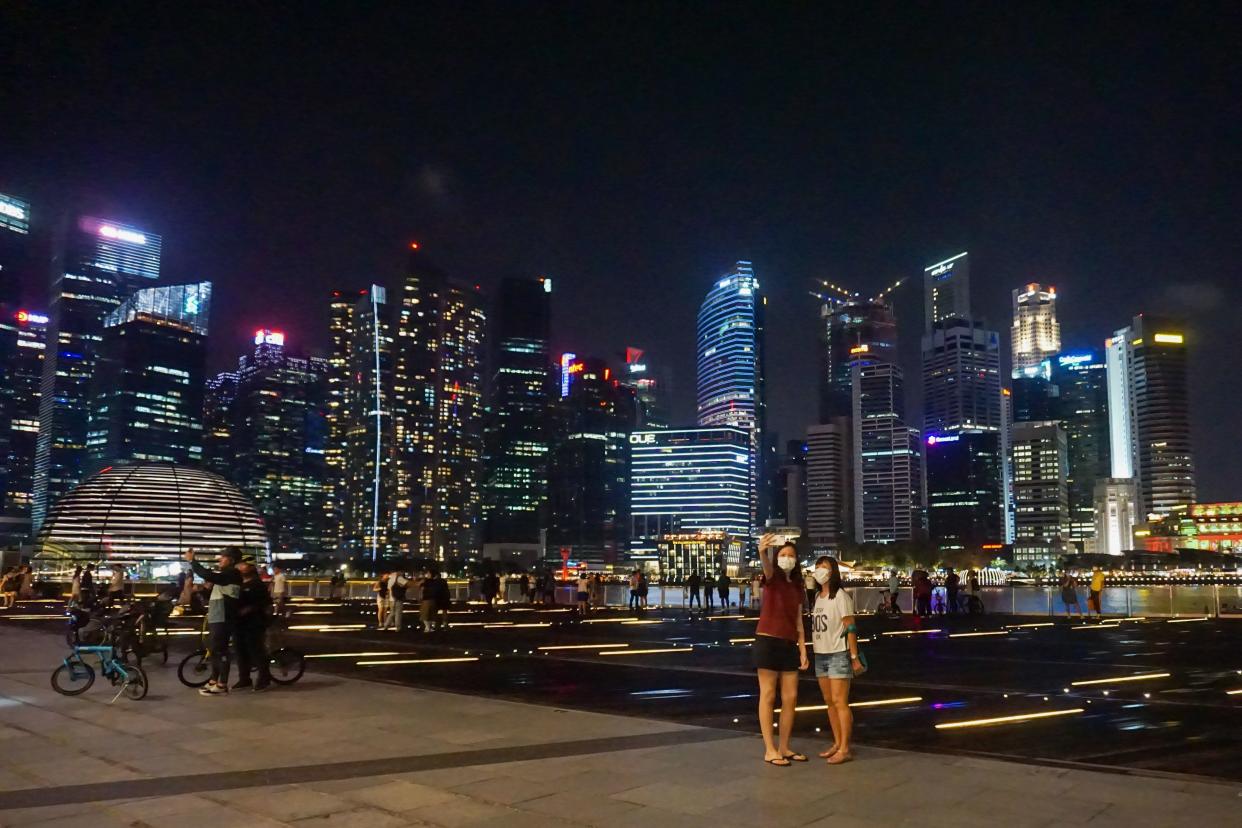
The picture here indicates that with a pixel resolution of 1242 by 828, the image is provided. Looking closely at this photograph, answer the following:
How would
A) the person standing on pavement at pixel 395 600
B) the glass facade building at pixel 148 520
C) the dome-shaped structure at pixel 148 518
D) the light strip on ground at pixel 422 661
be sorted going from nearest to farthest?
the light strip on ground at pixel 422 661, the person standing on pavement at pixel 395 600, the glass facade building at pixel 148 520, the dome-shaped structure at pixel 148 518

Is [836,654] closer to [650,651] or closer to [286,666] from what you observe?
[286,666]

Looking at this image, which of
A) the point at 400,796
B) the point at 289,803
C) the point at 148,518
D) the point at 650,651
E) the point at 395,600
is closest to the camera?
the point at 289,803

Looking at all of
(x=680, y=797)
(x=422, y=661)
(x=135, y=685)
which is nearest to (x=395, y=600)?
(x=422, y=661)

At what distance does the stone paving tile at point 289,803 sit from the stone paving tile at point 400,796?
0.60ft

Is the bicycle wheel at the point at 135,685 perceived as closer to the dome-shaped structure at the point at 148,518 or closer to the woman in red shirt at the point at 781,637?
the woman in red shirt at the point at 781,637

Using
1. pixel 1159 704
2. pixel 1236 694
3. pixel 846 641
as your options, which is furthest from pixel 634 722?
pixel 1236 694

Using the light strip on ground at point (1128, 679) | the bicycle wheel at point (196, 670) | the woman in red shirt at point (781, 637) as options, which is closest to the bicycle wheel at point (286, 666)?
the bicycle wheel at point (196, 670)

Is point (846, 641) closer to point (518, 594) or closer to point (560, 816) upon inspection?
point (560, 816)

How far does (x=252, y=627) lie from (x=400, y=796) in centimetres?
775

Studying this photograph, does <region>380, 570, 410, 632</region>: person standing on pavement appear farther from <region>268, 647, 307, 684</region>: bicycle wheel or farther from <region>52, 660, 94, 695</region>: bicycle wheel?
<region>52, 660, 94, 695</region>: bicycle wheel

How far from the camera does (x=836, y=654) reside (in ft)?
30.2

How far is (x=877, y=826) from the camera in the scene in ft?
22.3

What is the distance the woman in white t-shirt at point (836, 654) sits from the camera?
907 cm

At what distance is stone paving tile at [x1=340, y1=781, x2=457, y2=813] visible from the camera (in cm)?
742
